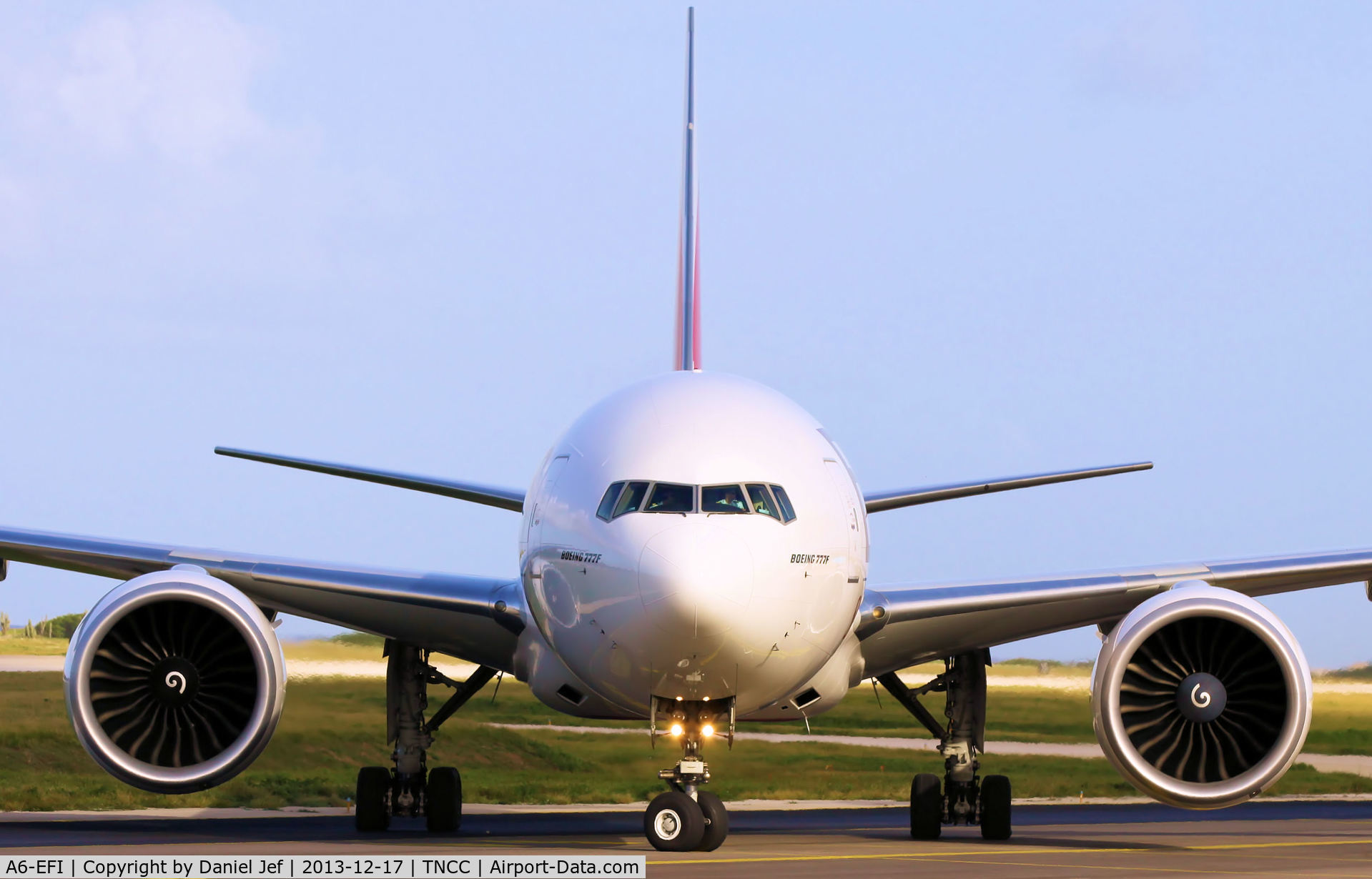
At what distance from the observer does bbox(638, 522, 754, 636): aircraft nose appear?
10195mm

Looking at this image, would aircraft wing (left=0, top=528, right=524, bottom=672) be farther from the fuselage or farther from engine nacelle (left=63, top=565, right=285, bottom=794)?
the fuselage

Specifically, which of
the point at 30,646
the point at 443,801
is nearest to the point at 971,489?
the point at 443,801

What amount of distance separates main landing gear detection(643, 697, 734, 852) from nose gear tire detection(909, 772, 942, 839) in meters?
3.96

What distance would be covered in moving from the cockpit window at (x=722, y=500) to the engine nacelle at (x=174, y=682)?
3.90 m

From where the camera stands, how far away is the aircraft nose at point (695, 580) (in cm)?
1020

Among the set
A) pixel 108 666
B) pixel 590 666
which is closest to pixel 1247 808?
pixel 590 666

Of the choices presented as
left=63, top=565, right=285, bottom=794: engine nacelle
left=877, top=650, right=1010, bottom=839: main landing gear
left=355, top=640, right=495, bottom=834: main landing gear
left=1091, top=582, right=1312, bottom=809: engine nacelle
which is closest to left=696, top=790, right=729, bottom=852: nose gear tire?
left=1091, top=582, right=1312, bottom=809: engine nacelle

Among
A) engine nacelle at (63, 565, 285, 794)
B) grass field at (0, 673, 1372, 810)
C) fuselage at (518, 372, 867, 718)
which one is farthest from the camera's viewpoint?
grass field at (0, 673, 1372, 810)

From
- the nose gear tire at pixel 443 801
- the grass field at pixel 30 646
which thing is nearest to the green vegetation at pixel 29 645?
the grass field at pixel 30 646

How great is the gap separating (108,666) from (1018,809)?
1298cm

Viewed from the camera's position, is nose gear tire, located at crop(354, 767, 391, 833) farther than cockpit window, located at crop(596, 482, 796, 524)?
Yes

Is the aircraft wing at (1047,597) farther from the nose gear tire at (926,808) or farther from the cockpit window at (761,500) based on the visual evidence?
the cockpit window at (761,500)

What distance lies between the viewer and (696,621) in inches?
403

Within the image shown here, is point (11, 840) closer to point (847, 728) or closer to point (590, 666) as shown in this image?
point (590, 666)
